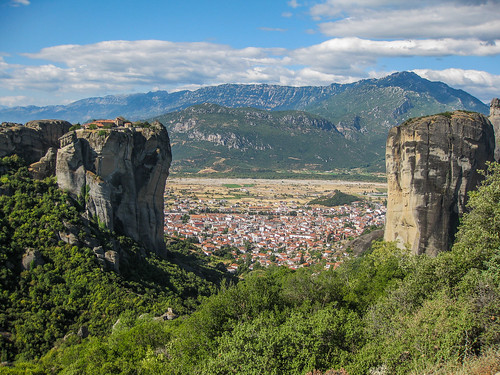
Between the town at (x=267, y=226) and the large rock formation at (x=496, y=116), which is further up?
the large rock formation at (x=496, y=116)

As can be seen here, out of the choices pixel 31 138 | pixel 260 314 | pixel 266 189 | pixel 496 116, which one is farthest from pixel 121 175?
pixel 266 189

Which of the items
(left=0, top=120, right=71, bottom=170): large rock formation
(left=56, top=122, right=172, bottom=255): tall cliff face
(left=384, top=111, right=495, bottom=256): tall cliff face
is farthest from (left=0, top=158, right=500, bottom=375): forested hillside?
(left=0, top=120, right=71, bottom=170): large rock formation

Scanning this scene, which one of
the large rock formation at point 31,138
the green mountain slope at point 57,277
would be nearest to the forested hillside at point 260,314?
the green mountain slope at point 57,277

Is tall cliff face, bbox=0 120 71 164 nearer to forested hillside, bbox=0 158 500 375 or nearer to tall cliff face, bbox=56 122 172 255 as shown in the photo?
tall cliff face, bbox=56 122 172 255

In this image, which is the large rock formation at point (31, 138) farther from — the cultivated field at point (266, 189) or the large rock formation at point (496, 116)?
the cultivated field at point (266, 189)

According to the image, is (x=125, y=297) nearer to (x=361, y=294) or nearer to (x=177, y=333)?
(x=177, y=333)

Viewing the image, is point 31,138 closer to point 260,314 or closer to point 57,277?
point 57,277
